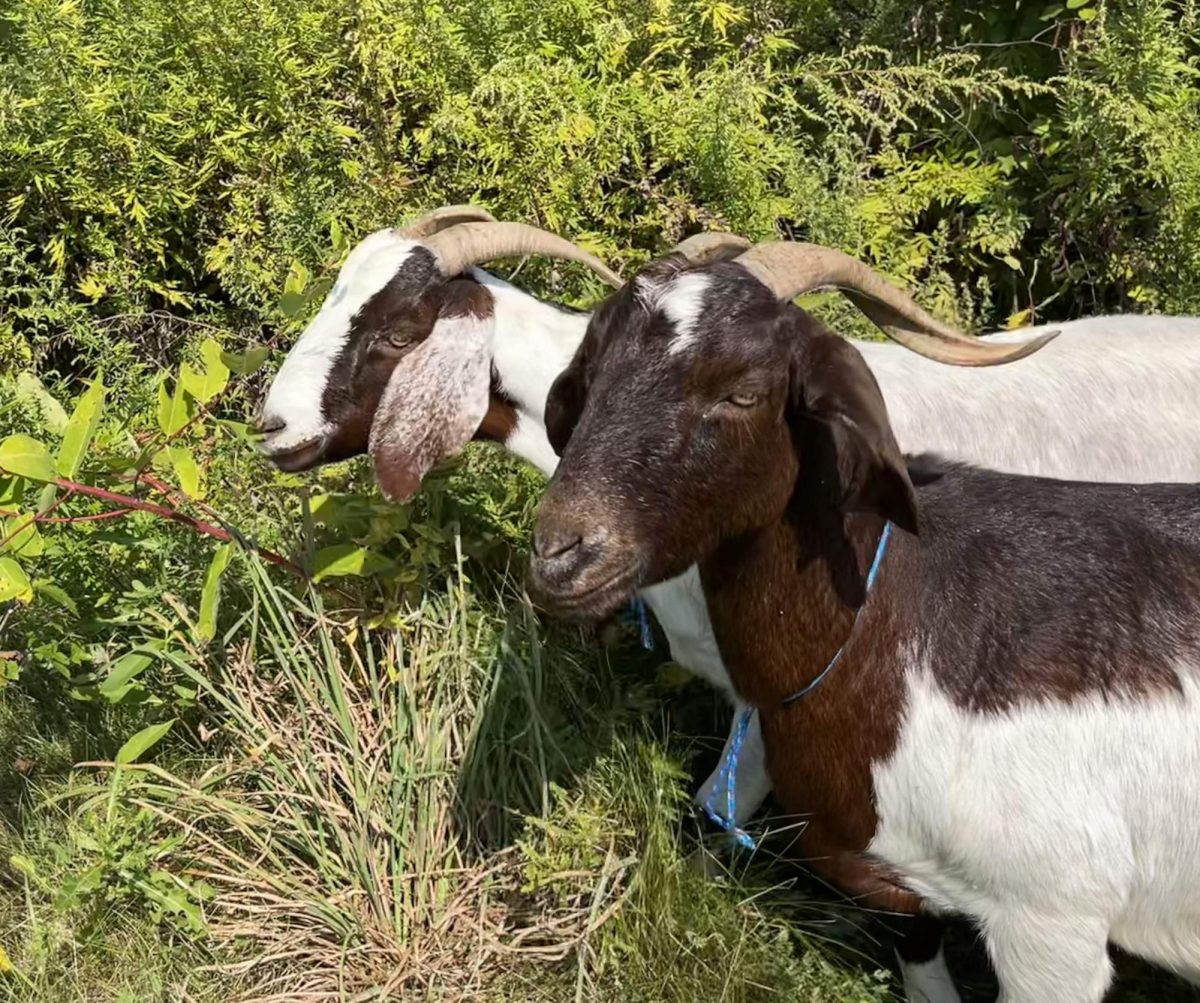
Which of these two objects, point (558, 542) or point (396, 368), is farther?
point (396, 368)

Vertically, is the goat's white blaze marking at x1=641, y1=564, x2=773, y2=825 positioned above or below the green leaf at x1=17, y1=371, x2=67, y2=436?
below

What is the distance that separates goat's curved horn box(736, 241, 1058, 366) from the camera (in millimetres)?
2830

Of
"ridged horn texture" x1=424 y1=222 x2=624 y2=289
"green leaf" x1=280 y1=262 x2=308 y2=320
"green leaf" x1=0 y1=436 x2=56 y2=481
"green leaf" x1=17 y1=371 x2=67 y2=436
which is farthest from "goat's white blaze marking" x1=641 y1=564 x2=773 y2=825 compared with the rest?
"green leaf" x1=17 y1=371 x2=67 y2=436

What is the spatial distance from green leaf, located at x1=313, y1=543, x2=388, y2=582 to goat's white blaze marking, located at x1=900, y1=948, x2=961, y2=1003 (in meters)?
1.75

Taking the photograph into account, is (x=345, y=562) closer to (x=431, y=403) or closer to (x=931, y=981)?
(x=431, y=403)

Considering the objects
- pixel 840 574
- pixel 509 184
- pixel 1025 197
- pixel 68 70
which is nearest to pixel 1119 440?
pixel 840 574

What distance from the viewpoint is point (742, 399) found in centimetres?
250

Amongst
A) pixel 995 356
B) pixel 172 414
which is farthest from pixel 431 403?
pixel 995 356

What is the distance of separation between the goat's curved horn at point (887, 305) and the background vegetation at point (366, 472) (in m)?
1.35

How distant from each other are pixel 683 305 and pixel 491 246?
1.44m

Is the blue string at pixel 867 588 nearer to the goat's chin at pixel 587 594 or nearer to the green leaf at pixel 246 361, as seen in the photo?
the goat's chin at pixel 587 594

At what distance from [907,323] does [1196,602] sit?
0.87m

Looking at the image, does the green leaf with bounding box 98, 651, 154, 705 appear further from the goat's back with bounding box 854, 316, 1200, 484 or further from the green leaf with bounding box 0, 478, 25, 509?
the goat's back with bounding box 854, 316, 1200, 484

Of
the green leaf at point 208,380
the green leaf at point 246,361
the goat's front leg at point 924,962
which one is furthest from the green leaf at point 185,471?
the goat's front leg at point 924,962
